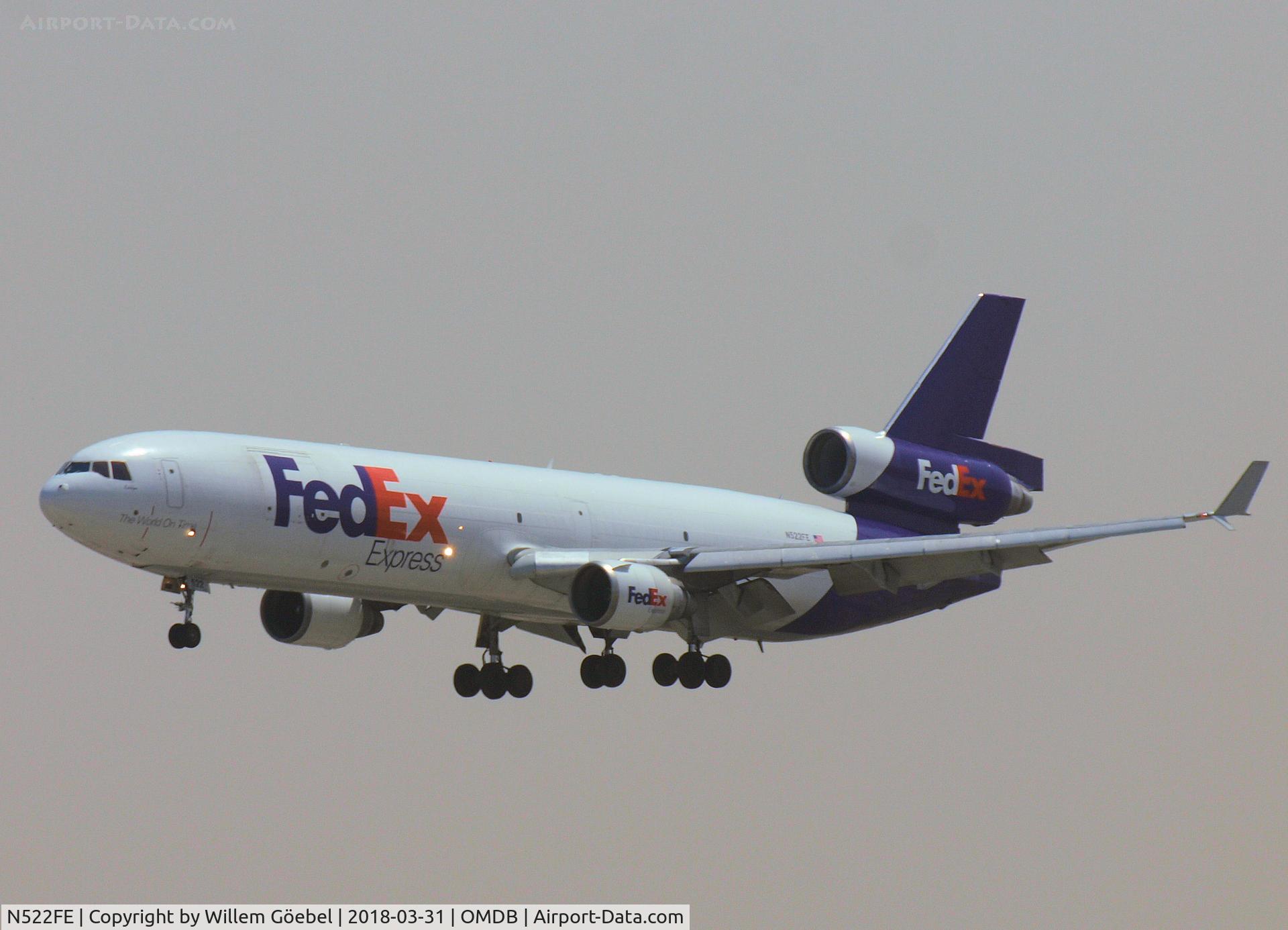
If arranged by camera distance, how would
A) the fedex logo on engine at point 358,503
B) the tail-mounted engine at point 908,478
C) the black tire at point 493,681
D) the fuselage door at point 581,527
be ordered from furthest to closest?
1. the tail-mounted engine at point 908,478
2. the black tire at point 493,681
3. the fuselage door at point 581,527
4. the fedex logo on engine at point 358,503

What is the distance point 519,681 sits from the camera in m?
49.6

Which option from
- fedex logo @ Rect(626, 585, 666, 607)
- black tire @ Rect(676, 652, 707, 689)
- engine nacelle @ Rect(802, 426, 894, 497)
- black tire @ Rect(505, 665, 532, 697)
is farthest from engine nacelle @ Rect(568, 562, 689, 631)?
engine nacelle @ Rect(802, 426, 894, 497)

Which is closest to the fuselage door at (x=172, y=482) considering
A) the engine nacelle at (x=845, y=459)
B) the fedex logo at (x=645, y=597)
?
the fedex logo at (x=645, y=597)

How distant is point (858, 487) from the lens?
50.7 metres

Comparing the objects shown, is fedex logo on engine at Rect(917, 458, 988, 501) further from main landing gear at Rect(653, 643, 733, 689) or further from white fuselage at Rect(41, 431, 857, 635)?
main landing gear at Rect(653, 643, 733, 689)

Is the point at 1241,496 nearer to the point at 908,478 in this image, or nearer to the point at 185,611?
the point at 908,478

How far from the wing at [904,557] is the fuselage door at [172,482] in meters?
10.7

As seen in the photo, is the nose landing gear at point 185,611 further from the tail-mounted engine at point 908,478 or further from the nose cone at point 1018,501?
the nose cone at point 1018,501

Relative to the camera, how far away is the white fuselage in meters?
39.4

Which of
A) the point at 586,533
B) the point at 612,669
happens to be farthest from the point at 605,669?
the point at 586,533

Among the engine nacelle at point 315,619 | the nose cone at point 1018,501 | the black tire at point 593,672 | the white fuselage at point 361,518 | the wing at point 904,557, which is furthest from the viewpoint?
the nose cone at point 1018,501

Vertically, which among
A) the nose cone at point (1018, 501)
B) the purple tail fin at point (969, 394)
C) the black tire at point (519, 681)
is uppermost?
the purple tail fin at point (969, 394)

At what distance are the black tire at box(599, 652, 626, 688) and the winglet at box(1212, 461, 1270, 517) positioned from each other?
14.1m

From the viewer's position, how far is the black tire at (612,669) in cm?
4822
